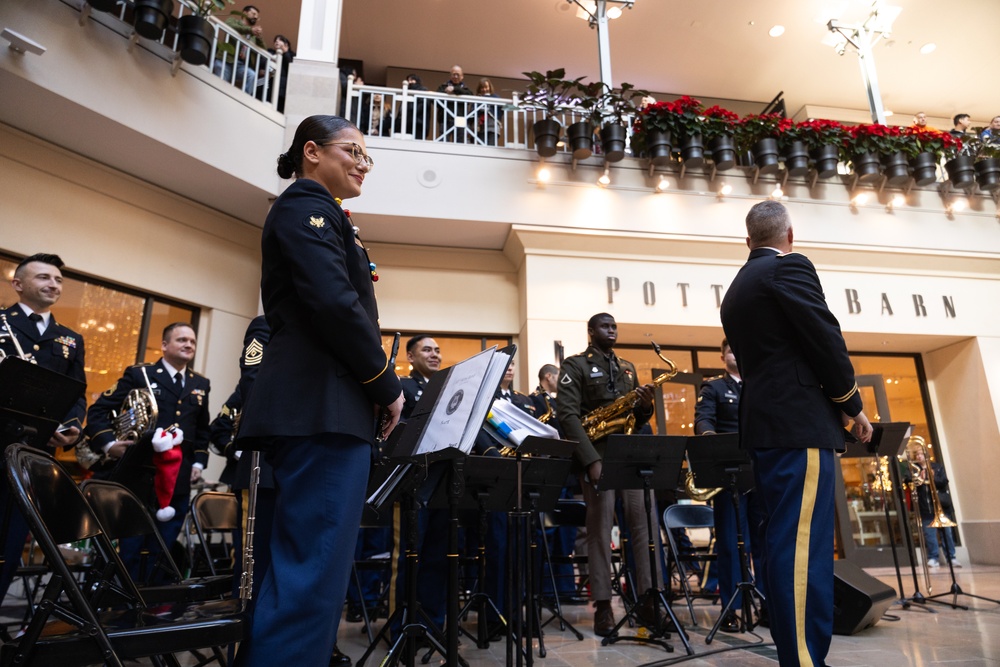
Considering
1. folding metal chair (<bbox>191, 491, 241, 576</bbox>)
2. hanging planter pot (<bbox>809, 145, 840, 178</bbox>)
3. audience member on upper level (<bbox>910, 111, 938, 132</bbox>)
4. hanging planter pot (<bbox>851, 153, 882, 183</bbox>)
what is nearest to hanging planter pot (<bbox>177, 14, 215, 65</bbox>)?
folding metal chair (<bbox>191, 491, 241, 576</bbox>)

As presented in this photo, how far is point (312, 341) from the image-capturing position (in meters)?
1.69

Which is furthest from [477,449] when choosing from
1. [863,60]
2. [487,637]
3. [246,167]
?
[863,60]

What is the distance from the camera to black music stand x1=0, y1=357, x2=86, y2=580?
268 cm

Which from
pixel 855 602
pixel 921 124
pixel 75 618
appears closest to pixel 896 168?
pixel 921 124

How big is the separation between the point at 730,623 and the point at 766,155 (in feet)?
19.6

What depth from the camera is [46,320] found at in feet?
12.6

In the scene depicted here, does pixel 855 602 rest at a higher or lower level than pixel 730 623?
higher

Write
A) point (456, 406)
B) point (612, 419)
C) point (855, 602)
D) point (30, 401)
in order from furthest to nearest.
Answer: point (612, 419), point (855, 602), point (30, 401), point (456, 406)

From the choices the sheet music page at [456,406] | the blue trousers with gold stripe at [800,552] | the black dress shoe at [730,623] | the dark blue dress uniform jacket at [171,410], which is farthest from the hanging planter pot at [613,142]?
the sheet music page at [456,406]

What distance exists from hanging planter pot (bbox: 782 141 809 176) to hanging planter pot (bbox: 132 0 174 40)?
7.02 meters

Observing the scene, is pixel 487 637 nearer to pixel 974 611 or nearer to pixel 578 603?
pixel 578 603

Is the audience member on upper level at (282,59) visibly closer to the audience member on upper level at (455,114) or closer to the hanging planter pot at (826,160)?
the audience member on upper level at (455,114)

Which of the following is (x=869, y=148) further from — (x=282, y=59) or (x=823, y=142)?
(x=282, y=59)

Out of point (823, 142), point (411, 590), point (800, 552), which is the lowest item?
point (411, 590)
